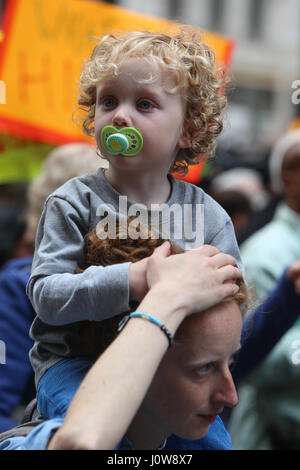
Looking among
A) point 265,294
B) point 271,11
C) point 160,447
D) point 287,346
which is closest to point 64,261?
point 160,447

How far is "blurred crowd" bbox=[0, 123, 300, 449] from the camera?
2.06m

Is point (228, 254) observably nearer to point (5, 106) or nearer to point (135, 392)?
point (135, 392)

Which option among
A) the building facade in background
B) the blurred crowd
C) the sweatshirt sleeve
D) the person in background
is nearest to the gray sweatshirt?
the sweatshirt sleeve

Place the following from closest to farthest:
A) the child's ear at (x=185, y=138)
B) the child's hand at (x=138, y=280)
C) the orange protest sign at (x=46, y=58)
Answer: the child's hand at (x=138, y=280)
the child's ear at (x=185, y=138)
the orange protest sign at (x=46, y=58)

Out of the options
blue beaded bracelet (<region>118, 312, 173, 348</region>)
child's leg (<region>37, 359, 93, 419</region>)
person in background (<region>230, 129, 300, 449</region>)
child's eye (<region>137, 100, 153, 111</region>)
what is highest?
child's eye (<region>137, 100, 153, 111</region>)

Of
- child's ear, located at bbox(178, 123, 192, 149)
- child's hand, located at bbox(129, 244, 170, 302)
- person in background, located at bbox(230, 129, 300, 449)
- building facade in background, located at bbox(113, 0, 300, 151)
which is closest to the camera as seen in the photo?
child's hand, located at bbox(129, 244, 170, 302)

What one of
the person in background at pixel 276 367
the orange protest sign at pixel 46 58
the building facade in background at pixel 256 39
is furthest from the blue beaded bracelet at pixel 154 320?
the building facade in background at pixel 256 39

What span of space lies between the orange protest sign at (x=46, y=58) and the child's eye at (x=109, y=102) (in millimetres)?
1697

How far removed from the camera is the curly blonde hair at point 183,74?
1.18 meters

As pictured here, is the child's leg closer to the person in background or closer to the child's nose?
the child's nose

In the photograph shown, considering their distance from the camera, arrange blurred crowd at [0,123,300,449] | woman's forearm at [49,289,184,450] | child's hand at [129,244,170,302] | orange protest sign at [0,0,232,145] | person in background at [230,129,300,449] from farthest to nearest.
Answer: orange protest sign at [0,0,232,145]
person in background at [230,129,300,449]
blurred crowd at [0,123,300,449]
child's hand at [129,244,170,302]
woman's forearm at [49,289,184,450]

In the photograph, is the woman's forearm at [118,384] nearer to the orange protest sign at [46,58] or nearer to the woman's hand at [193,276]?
the woman's hand at [193,276]

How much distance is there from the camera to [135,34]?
48.3 inches

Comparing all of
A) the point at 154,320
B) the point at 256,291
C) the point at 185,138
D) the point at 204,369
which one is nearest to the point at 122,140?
the point at 185,138
